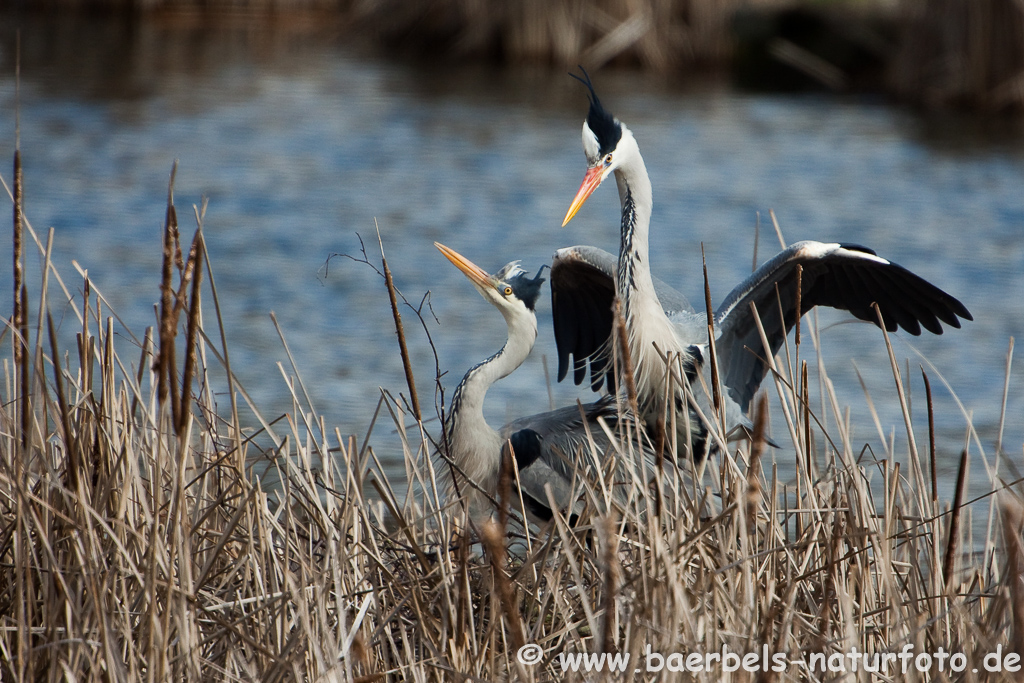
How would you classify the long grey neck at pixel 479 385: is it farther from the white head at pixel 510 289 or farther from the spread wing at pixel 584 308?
the spread wing at pixel 584 308

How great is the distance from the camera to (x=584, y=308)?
3678mm

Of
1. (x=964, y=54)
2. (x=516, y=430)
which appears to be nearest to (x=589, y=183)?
(x=516, y=430)

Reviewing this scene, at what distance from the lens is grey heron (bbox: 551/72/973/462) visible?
3.08 metres

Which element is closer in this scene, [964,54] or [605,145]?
[605,145]

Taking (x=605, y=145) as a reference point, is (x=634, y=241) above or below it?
below

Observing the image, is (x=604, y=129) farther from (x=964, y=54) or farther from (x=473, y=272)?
(x=964, y=54)

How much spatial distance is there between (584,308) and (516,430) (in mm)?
587

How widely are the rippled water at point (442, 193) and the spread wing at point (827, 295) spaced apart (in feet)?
4.73

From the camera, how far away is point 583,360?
3.63 m

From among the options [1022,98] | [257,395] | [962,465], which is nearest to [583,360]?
[962,465]

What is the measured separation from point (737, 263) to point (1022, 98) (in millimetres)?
4354

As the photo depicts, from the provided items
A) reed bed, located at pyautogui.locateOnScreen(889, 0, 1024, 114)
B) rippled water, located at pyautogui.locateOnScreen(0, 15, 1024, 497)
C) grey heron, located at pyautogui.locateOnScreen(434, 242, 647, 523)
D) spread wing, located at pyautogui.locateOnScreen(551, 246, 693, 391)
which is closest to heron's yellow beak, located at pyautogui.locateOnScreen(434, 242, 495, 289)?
grey heron, located at pyautogui.locateOnScreen(434, 242, 647, 523)

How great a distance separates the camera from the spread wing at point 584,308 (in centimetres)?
347

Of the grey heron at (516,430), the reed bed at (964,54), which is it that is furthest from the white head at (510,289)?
the reed bed at (964,54)
